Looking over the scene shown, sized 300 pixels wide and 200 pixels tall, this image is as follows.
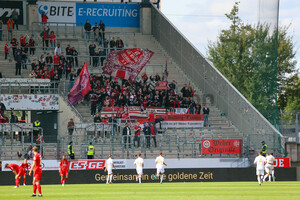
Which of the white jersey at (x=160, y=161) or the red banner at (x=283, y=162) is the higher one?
the white jersey at (x=160, y=161)

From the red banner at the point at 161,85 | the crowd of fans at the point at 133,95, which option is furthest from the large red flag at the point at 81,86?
the red banner at the point at 161,85

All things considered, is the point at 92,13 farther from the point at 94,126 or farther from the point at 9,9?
the point at 94,126

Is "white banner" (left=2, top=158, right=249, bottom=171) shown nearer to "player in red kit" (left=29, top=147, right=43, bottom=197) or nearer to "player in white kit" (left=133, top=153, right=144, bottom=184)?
"player in white kit" (left=133, top=153, right=144, bottom=184)

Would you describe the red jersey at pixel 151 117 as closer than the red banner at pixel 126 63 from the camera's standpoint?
Yes

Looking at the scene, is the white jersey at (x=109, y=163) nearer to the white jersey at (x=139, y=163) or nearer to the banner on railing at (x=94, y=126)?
the white jersey at (x=139, y=163)

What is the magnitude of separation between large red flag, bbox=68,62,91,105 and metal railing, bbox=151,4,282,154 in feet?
30.2

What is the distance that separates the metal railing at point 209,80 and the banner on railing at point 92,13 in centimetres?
202

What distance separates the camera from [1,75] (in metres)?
44.4

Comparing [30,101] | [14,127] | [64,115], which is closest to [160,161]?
[14,127]

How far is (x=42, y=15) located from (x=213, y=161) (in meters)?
20.7

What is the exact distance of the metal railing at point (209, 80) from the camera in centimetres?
4190

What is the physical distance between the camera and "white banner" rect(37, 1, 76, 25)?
56.0 m

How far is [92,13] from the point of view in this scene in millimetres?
57375

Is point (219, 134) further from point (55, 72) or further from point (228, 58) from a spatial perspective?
point (228, 58)
